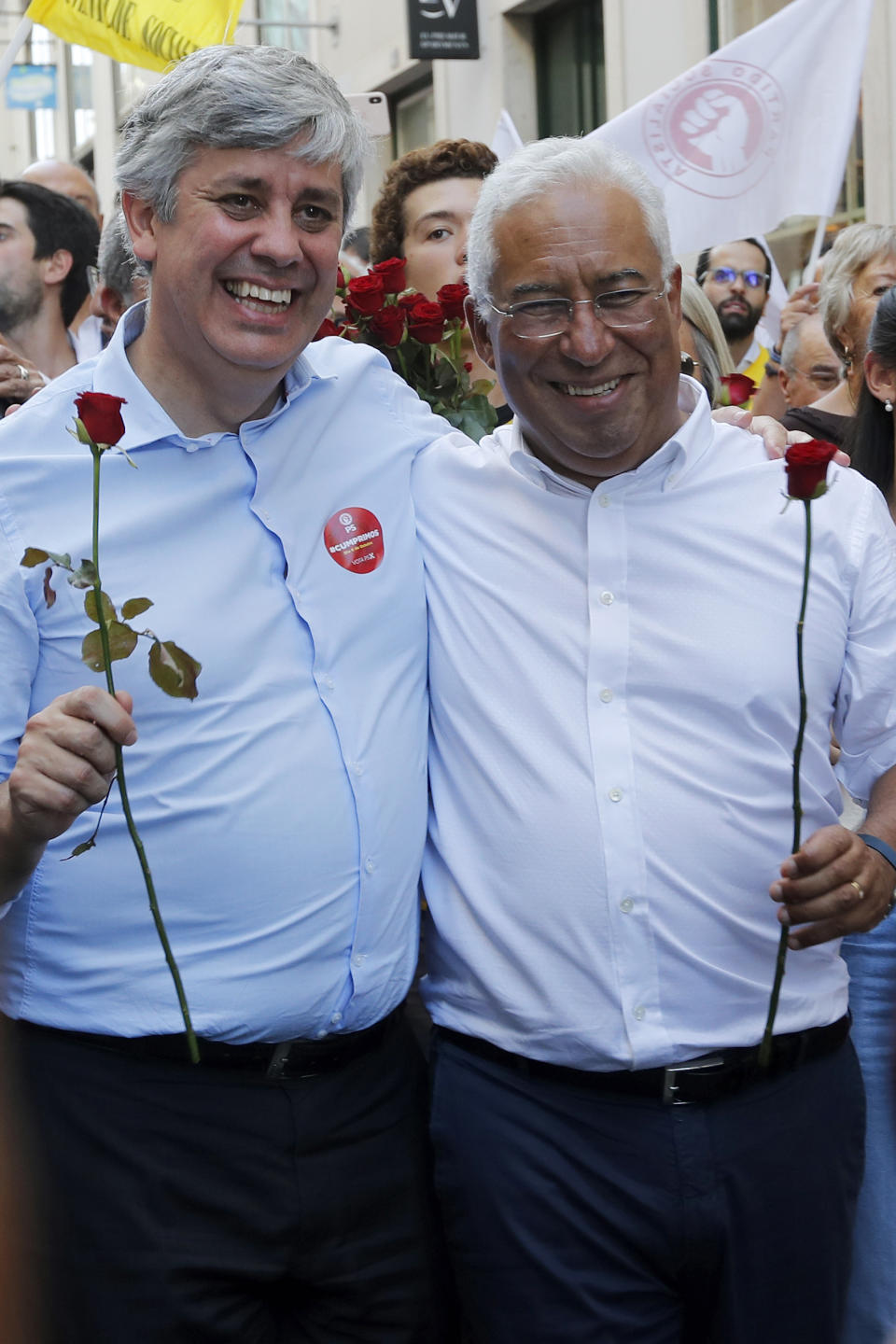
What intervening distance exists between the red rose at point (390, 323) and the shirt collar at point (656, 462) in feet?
1.61

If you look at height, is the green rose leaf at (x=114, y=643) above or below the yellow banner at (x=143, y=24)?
below

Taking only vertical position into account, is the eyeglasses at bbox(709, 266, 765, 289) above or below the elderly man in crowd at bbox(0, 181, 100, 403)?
below

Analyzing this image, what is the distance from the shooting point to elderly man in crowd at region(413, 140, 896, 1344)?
252 cm

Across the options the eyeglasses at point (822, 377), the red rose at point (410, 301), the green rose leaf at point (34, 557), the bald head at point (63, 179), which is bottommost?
the eyeglasses at point (822, 377)

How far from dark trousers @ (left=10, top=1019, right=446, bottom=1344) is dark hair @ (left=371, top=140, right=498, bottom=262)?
9.22ft

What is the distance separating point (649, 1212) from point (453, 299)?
65.1 inches

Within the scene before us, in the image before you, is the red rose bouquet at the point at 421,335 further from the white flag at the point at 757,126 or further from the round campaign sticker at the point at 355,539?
the white flag at the point at 757,126

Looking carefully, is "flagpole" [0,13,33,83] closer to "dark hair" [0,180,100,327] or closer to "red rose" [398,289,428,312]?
"dark hair" [0,180,100,327]

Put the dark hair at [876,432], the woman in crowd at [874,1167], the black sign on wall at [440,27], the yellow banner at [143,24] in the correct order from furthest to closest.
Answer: the black sign on wall at [440,27]
the yellow banner at [143,24]
the dark hair at [876,432]
the woman in crowd at [874,1167]

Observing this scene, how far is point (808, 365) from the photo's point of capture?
5727mm

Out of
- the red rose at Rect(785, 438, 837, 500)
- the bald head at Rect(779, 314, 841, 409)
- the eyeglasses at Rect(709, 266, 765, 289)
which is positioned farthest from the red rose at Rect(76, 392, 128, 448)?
the eyeglasses at Rect(709, 266, 765, 289)

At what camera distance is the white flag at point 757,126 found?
5.76 meters

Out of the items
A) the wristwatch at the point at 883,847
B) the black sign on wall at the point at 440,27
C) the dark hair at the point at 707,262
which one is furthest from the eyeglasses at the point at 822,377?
the black sign on wall at the point at 440,27

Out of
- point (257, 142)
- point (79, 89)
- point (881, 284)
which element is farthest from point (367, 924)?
point (79, 89)
